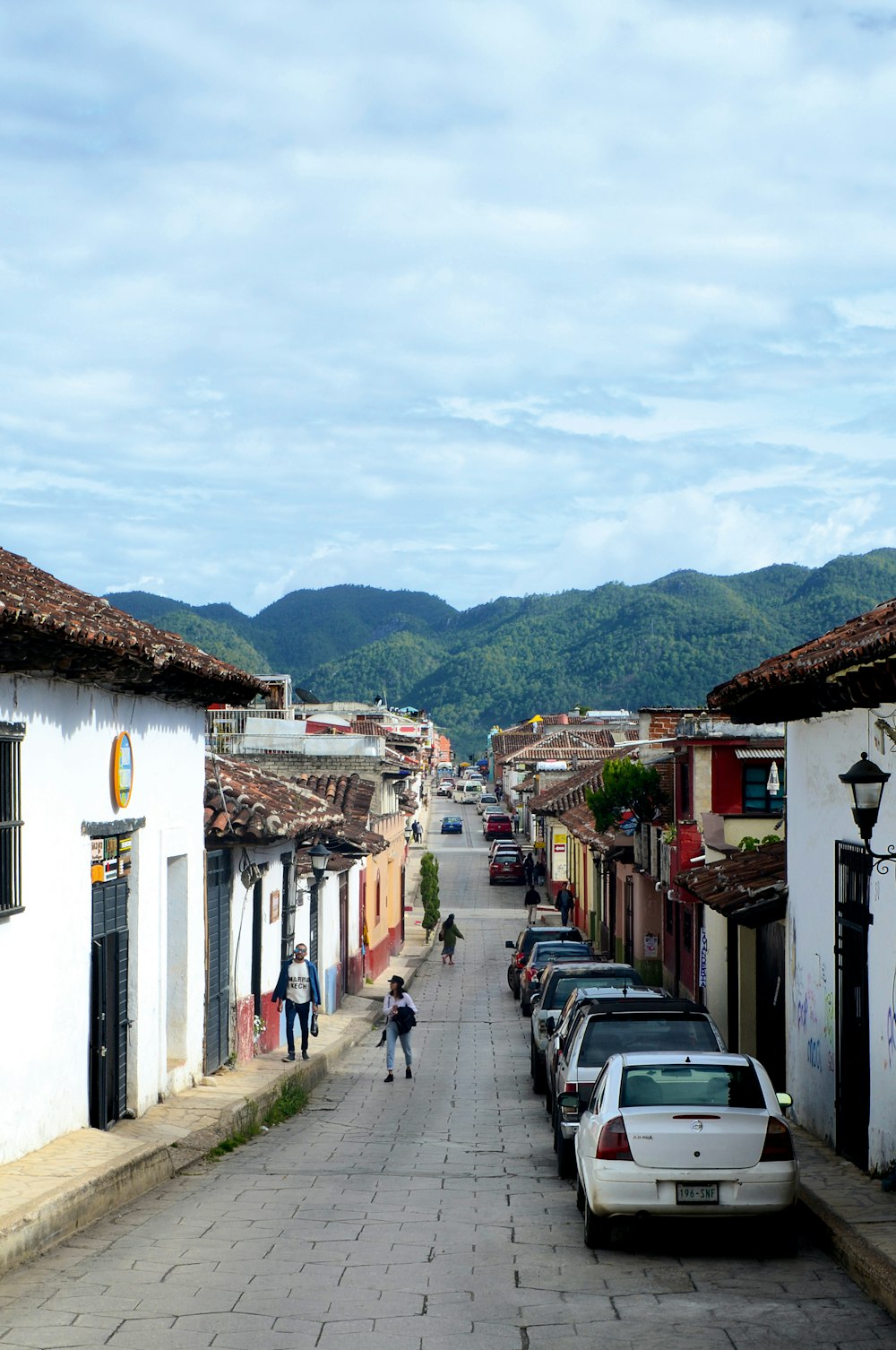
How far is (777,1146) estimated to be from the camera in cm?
948

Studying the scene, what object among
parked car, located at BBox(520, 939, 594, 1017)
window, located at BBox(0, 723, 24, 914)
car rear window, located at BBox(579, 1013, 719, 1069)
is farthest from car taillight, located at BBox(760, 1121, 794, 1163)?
parked car, located at BBox(520, 939, 594, 1017)

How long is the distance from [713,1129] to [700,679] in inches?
6711

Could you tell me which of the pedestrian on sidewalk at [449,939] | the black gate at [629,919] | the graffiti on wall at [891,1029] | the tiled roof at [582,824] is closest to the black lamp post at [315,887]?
the black gate at [629,919]

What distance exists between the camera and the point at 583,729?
312ft

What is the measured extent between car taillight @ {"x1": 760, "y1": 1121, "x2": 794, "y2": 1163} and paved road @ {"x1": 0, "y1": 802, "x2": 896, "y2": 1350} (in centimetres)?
64

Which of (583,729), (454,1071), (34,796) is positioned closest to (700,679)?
(583,729)

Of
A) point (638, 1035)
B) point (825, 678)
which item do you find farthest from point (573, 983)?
point (825, 678)

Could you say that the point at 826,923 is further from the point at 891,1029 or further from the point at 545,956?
the point at 545,956

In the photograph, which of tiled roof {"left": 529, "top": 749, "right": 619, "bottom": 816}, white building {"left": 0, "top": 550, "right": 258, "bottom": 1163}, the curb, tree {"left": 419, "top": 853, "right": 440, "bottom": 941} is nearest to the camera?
the curb

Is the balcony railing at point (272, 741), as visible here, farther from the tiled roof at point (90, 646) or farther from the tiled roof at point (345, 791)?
the tiled roof at point (90, 646)

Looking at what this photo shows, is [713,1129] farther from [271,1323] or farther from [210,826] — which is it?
[210,826]

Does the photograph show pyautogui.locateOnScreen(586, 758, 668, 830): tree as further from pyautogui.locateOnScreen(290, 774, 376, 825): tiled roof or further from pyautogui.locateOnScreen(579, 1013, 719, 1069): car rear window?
pyautogui.locateOnScreen(579, 1013, 719, 1069): car rear window

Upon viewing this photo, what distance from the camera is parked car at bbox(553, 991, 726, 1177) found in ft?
42.2

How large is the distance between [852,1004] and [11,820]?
7239 mm
